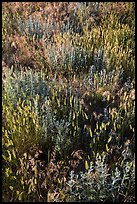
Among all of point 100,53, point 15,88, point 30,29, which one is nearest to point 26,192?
point 15,88

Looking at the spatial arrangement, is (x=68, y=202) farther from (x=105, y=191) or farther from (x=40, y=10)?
(x=40, y=10)

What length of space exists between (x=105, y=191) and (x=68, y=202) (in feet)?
0.92

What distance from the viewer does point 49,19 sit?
15.8 feet

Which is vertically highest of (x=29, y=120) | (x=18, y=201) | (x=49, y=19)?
(x=49, y=19)

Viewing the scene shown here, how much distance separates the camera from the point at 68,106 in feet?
10.3

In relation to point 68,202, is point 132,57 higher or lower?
higher

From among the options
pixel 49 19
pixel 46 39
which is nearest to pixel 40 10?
pixel 49 19

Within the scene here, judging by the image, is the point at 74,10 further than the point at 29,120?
Yes

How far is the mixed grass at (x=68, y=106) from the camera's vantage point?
232cm

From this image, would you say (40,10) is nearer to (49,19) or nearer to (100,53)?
(49,19)

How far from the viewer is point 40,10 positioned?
207 inches

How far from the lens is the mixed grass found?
2.32m

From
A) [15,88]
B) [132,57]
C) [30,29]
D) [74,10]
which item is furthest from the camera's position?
[74,10]

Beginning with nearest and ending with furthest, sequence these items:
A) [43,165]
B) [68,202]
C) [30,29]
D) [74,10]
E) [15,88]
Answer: [68,202] < [43,165] < [15,88] < [30,29] < [74,10]
